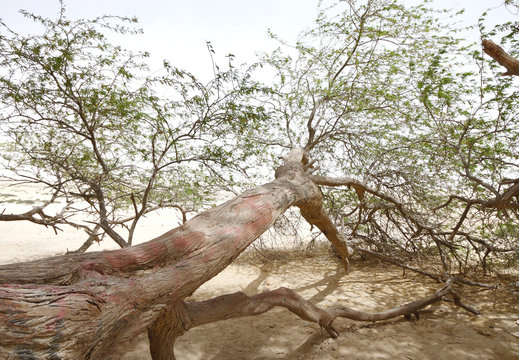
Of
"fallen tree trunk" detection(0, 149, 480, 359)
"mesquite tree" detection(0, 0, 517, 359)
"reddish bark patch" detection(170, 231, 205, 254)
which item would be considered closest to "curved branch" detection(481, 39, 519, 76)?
"mesquite tree" detection(0, 0, 517, 359)

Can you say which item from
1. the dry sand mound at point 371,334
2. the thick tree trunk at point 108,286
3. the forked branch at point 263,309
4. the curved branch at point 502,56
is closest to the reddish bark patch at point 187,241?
the thick tree trunk at point 108,286

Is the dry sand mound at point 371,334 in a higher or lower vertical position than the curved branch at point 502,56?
lower

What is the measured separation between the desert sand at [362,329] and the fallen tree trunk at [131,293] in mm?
623

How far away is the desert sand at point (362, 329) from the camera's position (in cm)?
275

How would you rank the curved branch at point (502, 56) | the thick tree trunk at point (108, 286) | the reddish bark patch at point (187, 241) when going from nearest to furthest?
the thick tree trunk at point (108, 286), the reddish bark patch at point (187, 241), the curved branch at point (502, 56)

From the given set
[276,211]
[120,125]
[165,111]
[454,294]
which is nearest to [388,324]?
[454,294]

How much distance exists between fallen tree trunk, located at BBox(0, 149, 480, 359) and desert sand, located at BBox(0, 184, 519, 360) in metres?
0.62

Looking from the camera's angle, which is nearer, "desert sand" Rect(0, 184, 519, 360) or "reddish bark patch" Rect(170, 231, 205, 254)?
"reddish bark patch" Rect(170, 231, 205, 254)

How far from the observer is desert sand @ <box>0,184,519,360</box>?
2.75 m

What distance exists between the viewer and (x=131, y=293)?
127cm

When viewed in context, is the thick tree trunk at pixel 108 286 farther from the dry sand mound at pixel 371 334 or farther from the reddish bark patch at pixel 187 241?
the dry sand mound at pixel 371 334

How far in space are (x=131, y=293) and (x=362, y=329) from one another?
9.38ft

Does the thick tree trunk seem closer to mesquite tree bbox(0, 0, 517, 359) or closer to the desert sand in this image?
mesquite tree bbox(0, 0, 517, 359)

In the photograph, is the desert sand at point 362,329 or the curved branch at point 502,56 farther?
the desert sand at point 362,329
